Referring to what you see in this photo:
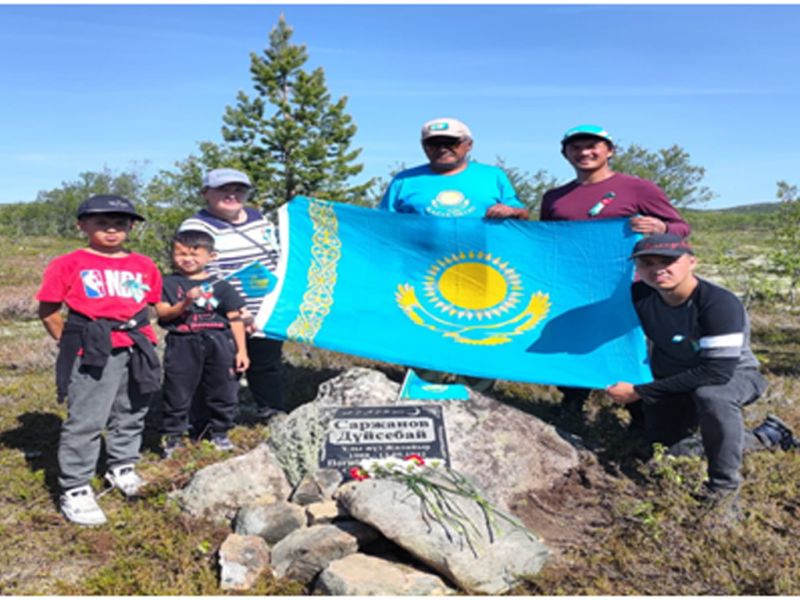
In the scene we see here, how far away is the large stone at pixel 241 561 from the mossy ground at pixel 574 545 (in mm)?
72

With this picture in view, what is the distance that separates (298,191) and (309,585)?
25.9 metres

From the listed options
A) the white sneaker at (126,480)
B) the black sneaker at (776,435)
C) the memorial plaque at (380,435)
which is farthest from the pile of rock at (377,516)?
the black sneaker at (776,435)

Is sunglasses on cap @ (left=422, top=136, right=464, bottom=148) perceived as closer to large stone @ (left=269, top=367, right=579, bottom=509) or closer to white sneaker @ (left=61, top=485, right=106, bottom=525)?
large stone @ (left=269, top=367, right=579, bottom=509)

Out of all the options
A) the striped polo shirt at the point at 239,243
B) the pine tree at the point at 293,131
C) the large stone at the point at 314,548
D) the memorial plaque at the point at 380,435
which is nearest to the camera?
the large stone at the point at 314,548

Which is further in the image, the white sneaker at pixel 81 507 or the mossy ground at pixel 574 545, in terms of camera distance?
the white sneaker at pixel 81 507

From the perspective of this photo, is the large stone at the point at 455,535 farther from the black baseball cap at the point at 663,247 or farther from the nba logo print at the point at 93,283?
the nba logo print at the point at 93,283

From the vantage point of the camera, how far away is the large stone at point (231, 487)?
15.0 ft

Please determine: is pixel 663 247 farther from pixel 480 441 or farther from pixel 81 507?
pixel 81 507

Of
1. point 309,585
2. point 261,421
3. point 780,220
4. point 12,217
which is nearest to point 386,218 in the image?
point 261,421

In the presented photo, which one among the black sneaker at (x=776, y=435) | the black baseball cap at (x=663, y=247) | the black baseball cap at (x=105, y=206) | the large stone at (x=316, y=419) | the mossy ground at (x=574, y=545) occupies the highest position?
the black baseball cap at (x=105, y=206)

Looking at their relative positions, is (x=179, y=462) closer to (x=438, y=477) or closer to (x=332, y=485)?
(x=332, y=485)

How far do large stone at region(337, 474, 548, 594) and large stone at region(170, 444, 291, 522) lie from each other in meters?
0.89

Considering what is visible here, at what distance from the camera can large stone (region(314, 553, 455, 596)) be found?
11.4 feet

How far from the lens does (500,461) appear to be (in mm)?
4988
